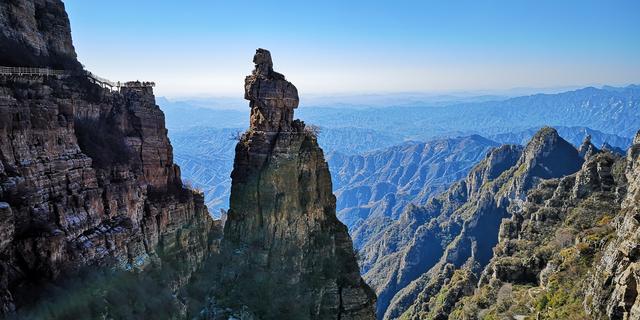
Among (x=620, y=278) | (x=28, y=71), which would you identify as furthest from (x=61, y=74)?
(x=620, y=278)

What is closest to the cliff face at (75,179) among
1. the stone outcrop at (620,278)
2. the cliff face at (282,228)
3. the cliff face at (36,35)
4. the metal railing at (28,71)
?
the cliff face at (36,35)

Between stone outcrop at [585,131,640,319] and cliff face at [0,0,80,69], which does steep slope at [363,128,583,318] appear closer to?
stone outcrop at [585,131,640,319]

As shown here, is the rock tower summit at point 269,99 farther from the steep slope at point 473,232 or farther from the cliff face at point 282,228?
the steep slope at point 473,232

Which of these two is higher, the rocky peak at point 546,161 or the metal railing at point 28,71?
the metal railing at point 28,71

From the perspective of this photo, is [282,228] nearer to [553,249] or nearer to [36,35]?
[36,35]

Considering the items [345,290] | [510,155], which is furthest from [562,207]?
[510,155]
